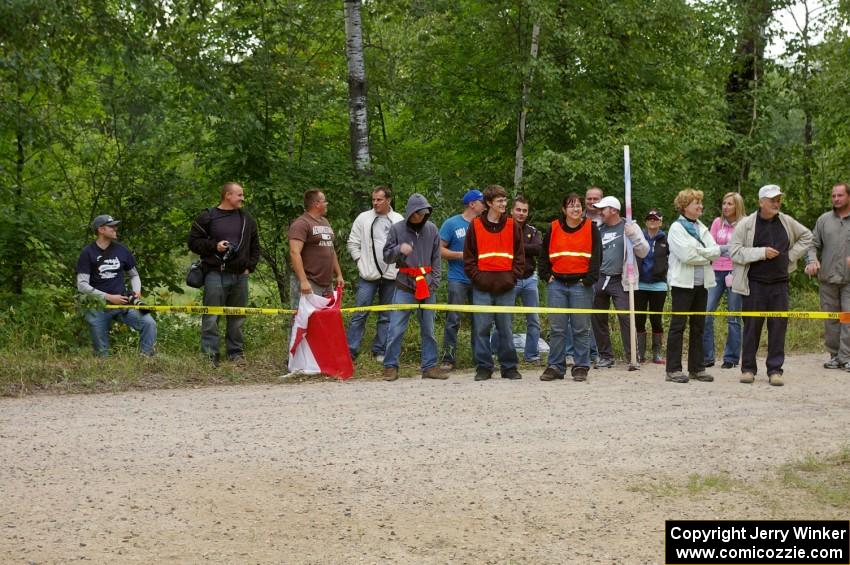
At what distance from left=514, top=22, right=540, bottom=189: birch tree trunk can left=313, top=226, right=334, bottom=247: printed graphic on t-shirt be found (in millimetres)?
6990

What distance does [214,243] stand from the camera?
→ 11922 mm

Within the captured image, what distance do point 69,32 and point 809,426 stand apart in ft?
32.8

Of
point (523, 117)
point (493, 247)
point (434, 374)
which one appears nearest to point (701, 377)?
point (493, 247)

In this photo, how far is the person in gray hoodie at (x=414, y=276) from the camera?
37.4ft

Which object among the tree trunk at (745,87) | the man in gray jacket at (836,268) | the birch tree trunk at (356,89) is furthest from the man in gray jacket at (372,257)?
the tree trunk at (745,87)

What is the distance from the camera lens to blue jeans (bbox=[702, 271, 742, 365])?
41.1 ft

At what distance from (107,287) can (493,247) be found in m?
4.42

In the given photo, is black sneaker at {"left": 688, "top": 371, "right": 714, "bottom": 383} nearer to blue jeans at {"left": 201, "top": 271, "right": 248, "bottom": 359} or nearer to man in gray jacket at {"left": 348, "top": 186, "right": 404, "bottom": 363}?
man in gray jacket at {"left": 348, "top": 186, "right": 404, "bottom": 363}

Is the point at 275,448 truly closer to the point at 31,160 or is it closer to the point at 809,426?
the point at 809,426

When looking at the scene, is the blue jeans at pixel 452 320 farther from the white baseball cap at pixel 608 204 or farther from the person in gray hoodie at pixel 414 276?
the white baseball cap at pixel 608 204

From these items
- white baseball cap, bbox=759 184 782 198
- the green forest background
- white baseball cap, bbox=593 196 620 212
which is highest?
the green forest background

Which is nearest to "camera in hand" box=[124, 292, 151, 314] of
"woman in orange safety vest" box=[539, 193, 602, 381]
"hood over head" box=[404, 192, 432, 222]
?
"hood over head" box=[404, 192, 432, 222]

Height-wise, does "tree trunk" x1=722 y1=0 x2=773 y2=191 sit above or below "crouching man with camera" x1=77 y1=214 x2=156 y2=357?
above

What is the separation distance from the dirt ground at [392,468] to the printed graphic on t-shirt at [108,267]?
8.37 ft
